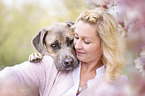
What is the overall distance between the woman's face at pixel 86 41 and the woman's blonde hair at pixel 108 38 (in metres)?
0.04

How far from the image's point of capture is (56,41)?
141 cm

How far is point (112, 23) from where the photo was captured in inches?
47.4

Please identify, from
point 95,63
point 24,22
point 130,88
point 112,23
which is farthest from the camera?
point 24,22

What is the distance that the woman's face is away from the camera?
1162 millimetres

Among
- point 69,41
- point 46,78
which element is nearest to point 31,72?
point 46,78

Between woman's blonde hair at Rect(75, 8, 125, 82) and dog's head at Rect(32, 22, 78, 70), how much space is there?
24cm

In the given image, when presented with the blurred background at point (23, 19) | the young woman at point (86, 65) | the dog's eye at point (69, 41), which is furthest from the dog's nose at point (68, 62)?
the blurred background at point (23, 19)

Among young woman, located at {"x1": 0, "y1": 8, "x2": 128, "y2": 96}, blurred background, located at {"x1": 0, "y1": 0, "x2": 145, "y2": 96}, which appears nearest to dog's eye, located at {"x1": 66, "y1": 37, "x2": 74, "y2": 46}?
young woman, located at {"x1": 0, "y1": 8, "x2": 128, "y2": 96}

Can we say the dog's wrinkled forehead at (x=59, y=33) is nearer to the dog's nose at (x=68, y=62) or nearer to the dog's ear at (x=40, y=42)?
the dog's ear at (x=40, y=42)

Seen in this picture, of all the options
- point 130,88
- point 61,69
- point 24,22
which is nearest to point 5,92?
point 130,88

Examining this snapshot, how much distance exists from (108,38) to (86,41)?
0.16m

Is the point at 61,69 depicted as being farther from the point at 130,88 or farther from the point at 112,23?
the point at 130,88

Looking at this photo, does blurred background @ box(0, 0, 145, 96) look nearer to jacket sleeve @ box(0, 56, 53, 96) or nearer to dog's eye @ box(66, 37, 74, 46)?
dog's eye @ box(66, 37, 74, 46)

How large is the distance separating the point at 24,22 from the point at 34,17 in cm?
18
